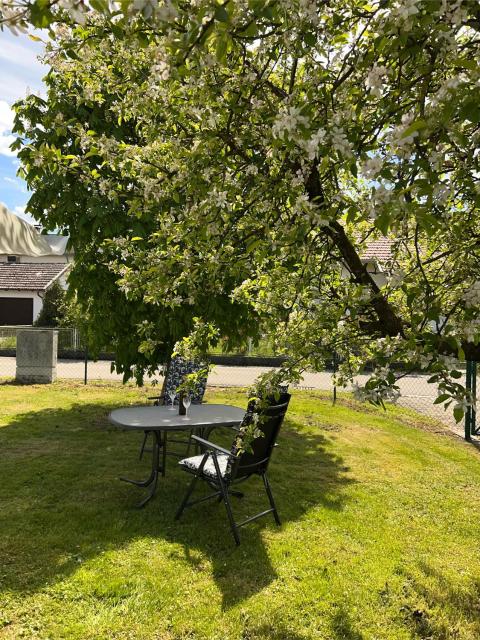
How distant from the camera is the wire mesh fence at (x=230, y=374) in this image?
1218 cm

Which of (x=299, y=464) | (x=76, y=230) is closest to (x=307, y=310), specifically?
(x=299, y=464)

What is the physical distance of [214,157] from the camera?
284 centimetres

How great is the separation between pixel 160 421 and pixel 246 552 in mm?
1467

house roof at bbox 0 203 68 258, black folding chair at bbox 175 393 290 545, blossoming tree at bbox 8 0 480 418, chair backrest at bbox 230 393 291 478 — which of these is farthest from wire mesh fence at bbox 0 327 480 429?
blossoming tree at bbox 8 0 480 418

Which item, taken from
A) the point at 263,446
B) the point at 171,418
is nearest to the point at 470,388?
the point at 263,446

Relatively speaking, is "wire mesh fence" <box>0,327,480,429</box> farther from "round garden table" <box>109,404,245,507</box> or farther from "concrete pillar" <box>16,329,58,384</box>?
"round garden table" <box>109,404,245,507</box>

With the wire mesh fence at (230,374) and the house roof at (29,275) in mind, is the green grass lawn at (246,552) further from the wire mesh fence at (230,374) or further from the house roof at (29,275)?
the house roof at (29,275)

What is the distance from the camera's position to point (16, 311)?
30.0 m

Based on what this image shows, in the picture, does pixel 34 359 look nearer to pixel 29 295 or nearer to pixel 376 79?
pixel 376 79

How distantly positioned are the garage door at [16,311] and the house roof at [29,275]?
93 cm

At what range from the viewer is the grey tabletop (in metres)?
4.78

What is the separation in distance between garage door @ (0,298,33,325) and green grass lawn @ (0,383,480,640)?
24.5 m

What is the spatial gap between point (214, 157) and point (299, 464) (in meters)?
4.85

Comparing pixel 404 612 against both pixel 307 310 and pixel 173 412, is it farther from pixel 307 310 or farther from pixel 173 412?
pixel 173 412
